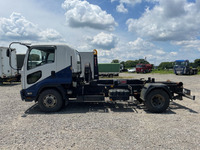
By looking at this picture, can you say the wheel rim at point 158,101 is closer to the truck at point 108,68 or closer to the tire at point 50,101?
the tire at point 50,101

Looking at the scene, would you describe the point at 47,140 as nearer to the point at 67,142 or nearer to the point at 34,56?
the point at 67,142

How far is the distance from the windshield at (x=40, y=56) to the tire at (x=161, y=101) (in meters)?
4.43

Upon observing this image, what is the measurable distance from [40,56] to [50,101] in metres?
1.96

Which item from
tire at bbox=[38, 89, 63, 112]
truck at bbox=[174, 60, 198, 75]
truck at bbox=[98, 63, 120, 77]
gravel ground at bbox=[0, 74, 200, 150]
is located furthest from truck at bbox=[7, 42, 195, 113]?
truck at bbox=[174, 60, 198, 75]

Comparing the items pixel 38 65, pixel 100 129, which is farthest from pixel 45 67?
pixel 100 129

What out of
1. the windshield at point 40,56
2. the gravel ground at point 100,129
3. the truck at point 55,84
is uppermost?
the windshield at point 40,56

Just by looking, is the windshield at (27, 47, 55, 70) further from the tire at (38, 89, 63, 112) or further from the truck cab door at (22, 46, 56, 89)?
the tire at (38, 89, 63, 112)

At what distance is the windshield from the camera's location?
615 centimetres

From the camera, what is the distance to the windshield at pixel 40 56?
615cm

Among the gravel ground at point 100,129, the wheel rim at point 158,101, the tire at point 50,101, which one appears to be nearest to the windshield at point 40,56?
the tire at point 50,101

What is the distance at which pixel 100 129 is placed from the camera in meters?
4.67

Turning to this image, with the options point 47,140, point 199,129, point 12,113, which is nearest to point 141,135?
point 199,129

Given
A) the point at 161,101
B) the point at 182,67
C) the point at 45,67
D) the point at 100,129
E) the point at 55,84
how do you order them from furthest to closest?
the point at 182,67 → the point at 161,101 → the point at 55,84 → the point at 45,67 → the point at 100,129

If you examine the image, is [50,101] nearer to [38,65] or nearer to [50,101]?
[50,101]
